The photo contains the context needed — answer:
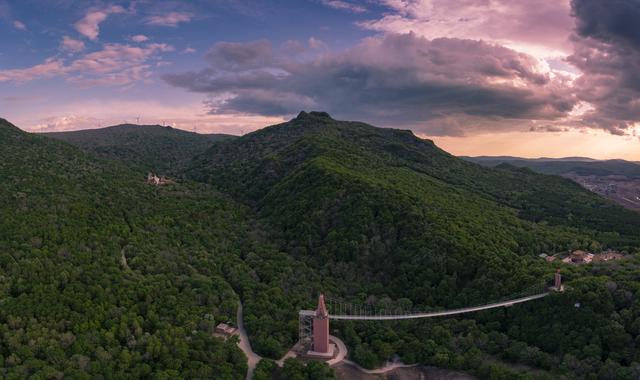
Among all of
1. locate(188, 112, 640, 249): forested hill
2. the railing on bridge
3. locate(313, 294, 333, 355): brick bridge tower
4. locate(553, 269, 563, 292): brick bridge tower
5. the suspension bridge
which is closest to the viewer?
locate(313, 294, 333, 355): brick bridge tower

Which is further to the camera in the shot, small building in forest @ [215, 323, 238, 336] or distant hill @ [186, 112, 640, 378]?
small building in forest @ [215, 323, 238, 336]

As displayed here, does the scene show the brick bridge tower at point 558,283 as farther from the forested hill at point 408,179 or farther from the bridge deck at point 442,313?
the forested hill at point 408,179

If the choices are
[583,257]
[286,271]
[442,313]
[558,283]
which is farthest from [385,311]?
[583,257]

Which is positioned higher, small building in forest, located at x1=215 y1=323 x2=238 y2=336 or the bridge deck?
the bridge deck

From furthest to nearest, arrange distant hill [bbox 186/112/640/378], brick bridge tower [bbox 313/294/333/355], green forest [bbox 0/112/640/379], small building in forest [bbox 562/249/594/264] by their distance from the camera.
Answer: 1. small building in forest [bbox 562/249/594/264]
2. distant hill [bbox 186/112/640/378]
3. brick bridge tower [bbox 313/294/333/355]
4. green forest [bbox 0/112/640/379]

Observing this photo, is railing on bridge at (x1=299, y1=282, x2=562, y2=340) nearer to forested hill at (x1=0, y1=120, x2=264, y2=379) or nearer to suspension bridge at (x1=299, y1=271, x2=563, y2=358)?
suspension bridge at (x1=299, y1=271, x2=563, y2=358)

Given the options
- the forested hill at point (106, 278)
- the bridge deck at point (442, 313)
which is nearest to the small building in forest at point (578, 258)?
the bridge deck at point (442, 313)

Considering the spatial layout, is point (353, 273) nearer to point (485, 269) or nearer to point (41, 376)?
point (485, 269)

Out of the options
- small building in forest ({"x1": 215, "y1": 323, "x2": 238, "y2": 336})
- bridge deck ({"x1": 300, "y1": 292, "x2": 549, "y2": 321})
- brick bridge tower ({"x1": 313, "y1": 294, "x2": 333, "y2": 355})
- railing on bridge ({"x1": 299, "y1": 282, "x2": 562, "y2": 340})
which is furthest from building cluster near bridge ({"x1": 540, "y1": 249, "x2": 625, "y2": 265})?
small building in forest ({"x1": 215, "y1": 323, "x2": 238, "y2": 336})
